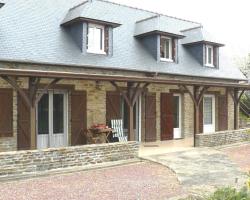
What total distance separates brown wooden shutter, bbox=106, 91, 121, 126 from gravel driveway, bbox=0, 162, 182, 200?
4.69m

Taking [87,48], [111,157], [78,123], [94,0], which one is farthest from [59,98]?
[94,0]

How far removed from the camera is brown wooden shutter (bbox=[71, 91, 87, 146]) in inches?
553

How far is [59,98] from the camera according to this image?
46.0ft

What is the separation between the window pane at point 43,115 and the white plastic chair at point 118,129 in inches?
103

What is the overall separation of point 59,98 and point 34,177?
15.9 feet

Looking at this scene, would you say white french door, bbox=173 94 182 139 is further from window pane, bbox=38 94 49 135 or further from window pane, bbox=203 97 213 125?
window pane, bbox=38 94 49 135

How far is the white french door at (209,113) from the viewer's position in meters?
19.6

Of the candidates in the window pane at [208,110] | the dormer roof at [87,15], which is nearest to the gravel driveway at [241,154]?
the window pane at [208,110]

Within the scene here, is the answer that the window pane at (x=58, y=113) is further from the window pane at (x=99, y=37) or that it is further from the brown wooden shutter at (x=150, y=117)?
the brown wooden shutter at (x=150, y=117)

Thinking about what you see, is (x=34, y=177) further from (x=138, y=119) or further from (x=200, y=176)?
(x=138, y=119)

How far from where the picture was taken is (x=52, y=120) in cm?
1380

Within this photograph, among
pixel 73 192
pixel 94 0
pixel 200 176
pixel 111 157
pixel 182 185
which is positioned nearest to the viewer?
pixel 73 192

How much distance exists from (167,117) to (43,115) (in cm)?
585

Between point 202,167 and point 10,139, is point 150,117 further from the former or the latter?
point 10,139
